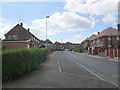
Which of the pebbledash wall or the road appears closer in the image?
the road

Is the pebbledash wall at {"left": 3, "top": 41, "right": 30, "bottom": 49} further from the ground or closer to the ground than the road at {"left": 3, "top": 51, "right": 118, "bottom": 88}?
further from the ground

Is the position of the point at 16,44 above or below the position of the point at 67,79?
above

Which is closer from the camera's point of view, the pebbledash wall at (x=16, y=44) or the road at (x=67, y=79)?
the road at (x=67, y=79)

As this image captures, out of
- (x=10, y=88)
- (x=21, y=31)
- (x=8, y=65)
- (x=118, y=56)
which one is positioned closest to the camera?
(x=10, y=88)

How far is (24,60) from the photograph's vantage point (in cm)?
1505

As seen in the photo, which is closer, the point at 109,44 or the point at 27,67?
the point at 27,67

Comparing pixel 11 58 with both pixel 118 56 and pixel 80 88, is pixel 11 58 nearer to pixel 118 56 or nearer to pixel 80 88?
pixel 80 88

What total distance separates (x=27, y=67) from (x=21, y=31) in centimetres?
5922

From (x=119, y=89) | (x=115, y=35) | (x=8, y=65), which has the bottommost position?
(x=119, y=89)

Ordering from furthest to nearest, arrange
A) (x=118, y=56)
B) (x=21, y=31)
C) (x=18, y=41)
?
1. (x=21, y=31)
2. (x=18, y=41)
3. (x=118, y=56)

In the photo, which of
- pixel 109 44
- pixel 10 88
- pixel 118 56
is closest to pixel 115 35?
pixel 109 44

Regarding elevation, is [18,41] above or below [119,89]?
above

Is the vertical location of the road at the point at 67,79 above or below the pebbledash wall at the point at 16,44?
below

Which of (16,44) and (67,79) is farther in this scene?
(16,44)
